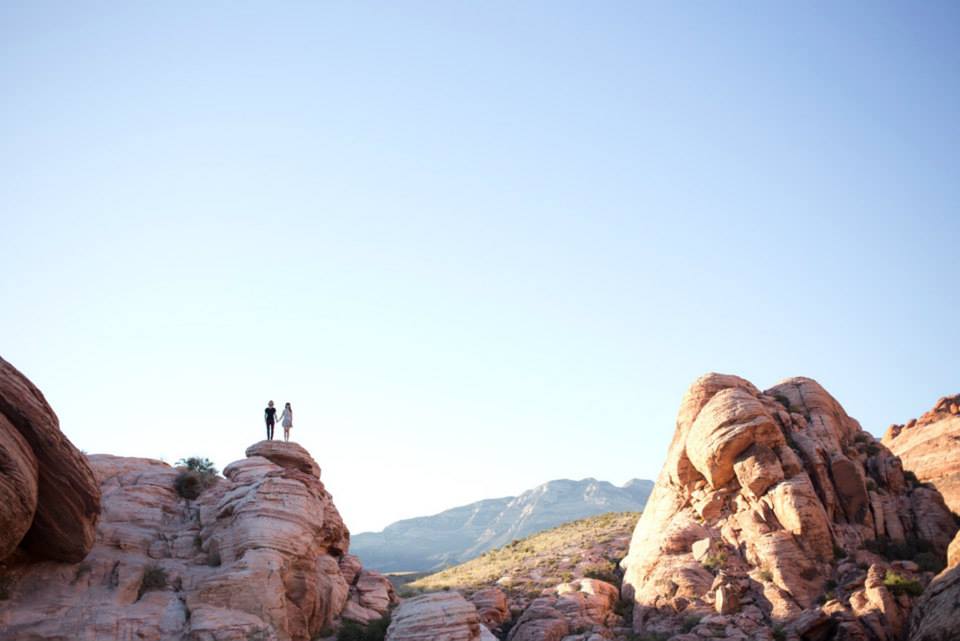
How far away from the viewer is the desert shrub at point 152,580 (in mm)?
25147

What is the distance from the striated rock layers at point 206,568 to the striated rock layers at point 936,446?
1142 inches

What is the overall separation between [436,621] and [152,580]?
9418 millimetres

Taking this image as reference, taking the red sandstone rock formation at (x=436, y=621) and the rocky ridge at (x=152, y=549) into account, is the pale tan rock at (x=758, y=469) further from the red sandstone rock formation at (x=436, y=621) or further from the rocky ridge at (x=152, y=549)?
the rocky ridge at (x=152, y=549)

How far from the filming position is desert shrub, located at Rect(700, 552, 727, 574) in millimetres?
35719

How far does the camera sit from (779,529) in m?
35.5

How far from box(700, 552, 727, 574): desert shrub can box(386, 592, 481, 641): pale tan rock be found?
13.0 m

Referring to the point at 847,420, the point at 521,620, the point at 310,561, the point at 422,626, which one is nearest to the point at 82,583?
the point at 310,561

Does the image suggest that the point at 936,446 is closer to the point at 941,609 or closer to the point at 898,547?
the point at 898,547

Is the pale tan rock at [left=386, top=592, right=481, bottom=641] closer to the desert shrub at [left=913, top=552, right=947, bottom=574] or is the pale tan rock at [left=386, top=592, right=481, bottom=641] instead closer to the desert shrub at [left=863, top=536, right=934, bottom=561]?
the desert shrub at [left=913, top=552, right=947, bottom=574]

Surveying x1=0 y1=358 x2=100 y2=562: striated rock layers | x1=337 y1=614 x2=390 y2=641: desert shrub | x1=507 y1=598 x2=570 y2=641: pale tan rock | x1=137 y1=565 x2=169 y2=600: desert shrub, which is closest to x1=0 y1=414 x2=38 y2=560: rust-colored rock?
x1=0 y1=358 x2=100 y2=562: striated rock layers

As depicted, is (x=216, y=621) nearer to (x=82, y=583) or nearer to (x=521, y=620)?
(x=82, y=583)

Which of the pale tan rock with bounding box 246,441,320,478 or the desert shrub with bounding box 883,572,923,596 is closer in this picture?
the desert shrub with bounding box 883,572,923,596

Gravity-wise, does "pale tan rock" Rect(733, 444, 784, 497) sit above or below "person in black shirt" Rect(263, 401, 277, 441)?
below

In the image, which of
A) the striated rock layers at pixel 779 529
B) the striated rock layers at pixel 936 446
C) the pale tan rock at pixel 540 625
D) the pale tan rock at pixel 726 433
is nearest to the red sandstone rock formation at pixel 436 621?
the pale tan rock at pixel 540 625
